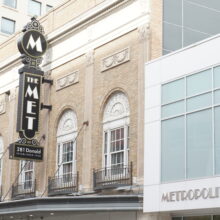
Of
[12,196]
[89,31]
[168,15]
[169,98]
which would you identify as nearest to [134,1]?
[168,15]

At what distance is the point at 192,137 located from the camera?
18.6 m

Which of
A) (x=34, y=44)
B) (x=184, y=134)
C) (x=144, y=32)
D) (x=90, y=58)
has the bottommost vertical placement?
(x=184, y=134)

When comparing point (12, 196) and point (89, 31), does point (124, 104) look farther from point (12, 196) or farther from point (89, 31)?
point (12, 196)

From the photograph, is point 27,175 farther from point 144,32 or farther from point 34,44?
point 144,32

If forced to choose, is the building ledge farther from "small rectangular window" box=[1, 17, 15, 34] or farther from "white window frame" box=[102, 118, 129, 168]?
"small rectangular window" box=[1, 17, 15, 34]

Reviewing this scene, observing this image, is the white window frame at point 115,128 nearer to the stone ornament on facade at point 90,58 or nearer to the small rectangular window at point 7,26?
the stone ornament on facade at point 90,58

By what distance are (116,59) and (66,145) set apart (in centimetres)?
523

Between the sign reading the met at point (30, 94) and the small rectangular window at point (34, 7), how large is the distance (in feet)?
79.7

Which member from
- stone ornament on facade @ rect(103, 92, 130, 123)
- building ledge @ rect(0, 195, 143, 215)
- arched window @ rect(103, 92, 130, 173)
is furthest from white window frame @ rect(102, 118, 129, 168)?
building ledge @ rect(0, 195, 143, 215)

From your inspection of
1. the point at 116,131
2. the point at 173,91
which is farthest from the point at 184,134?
the point at 116,131

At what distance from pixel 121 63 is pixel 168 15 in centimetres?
267

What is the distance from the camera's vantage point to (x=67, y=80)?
88.6 feet

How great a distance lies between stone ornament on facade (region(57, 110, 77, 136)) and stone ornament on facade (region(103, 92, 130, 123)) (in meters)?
2.46

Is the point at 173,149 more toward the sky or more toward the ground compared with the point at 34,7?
more toward the ground
